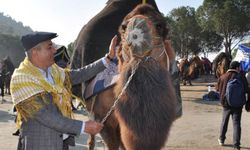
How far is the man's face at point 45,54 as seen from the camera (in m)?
3.54

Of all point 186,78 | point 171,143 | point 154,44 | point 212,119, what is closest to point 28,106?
point 154,44

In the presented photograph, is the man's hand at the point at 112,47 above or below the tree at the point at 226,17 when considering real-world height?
below

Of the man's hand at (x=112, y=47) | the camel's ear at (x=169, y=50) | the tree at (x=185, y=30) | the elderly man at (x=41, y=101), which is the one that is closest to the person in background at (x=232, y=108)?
the camel's ear at (x=169, y=50)

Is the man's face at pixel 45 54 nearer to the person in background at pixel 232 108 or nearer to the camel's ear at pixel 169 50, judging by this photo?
the camel's ear at pixel 169 50

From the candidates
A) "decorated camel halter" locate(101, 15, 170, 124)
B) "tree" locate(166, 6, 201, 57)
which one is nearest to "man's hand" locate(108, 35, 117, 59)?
"decorated camel halter" locate(101, 15, 170, 124)

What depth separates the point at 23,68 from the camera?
3.52 m

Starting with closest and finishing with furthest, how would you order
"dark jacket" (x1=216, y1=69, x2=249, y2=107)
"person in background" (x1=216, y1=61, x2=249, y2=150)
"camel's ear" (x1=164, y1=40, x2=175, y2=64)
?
"camel's ear" (x1=164, y1=40, x2=175, y2=64) → "person in background" (x1=216, y1=61, x2=249, y2=150) → "dark jacket" (x1=216, y1=69, x2=249, y2=107)

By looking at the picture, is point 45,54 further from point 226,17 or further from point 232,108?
point 226,17

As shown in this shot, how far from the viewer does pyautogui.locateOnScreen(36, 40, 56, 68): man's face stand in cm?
354

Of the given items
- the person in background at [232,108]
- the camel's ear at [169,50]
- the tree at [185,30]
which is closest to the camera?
the camel's ear at [169,50]

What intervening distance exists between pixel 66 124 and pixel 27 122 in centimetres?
40

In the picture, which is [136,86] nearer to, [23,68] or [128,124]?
[128,124]

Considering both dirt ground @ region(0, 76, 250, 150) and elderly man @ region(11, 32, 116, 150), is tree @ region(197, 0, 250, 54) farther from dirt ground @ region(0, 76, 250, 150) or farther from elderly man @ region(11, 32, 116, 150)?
elderly man @ region(11, 32, 116, 150)

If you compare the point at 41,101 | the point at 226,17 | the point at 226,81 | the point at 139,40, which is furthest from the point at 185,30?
the point at 41,101
